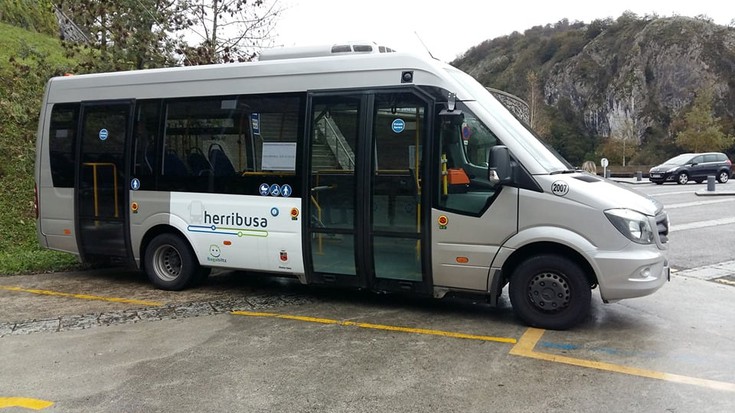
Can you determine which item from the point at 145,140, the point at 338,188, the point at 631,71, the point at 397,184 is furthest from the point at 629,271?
the point at 631,71

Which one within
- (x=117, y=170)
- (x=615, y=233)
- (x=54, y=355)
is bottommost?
(x=54, y=355)

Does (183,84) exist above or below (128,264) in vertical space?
above

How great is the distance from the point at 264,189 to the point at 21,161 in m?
10.6

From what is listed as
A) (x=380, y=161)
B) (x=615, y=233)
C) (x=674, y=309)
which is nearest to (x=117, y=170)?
(x=380, y=161)

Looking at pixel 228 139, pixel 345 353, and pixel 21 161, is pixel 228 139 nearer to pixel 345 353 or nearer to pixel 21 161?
pixel 345 353

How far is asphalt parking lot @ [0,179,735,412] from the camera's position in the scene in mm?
3947

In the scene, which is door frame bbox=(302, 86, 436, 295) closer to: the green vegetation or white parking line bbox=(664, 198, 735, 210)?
the green vegetation

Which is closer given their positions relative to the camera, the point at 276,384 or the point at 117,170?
the point at 276,384

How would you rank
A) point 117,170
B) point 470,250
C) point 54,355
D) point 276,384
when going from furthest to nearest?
point 117,170, point 470,250, point 54,355, point 276,384

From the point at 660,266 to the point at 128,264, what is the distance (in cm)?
645

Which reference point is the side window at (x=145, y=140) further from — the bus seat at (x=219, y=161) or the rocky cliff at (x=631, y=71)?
the rocky cliff at (x=631, y=71)

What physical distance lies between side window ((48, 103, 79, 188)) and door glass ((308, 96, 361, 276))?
3744 millimetres

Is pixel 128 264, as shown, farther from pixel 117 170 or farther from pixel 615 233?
pixel 615 233

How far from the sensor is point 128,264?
24.4 feet
